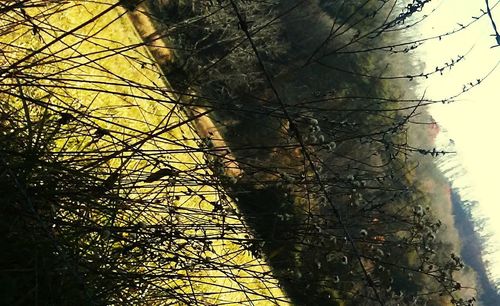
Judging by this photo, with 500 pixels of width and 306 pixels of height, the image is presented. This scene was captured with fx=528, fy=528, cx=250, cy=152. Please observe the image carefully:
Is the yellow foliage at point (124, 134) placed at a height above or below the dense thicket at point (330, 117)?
below

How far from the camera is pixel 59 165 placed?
2123 mm

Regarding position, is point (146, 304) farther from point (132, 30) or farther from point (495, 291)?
point (495, 291)

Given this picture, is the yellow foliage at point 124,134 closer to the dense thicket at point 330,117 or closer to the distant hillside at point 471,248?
Result: the dense thicket at point 330,117

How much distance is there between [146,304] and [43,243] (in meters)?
0.75

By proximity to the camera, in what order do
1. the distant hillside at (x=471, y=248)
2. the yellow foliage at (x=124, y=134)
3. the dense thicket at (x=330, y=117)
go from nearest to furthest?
the yellow foliage at (x=124, y=134) → the dense thicket at (x=330, y=117) → the distant hillside at (x=471, y=248)

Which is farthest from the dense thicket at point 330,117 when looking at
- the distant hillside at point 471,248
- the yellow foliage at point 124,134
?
the distant hillside at point 471,248

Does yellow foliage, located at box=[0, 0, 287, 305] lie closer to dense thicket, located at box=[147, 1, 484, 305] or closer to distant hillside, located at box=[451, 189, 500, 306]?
dense thicket, located at box=[147, 1, 484, 305]

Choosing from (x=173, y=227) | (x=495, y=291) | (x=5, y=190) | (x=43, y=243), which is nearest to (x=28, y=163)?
(x=5, y=190)

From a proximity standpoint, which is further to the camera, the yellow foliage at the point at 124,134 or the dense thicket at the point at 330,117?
the dense thicket at the point at 330,117

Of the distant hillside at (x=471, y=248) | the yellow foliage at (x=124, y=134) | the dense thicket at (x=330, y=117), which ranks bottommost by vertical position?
the yellow foliage at (x=124, y=134)

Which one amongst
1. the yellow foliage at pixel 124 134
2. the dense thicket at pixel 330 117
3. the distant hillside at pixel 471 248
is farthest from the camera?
the distant hillside at pixel 471 248

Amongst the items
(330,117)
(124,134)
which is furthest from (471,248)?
(124,134)

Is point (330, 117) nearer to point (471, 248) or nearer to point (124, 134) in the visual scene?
point (124, 134)

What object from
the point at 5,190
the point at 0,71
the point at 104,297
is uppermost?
the point at 0,71
